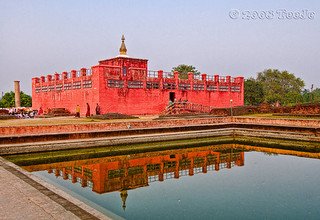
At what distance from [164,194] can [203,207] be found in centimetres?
171

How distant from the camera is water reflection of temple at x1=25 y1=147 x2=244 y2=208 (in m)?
11.9

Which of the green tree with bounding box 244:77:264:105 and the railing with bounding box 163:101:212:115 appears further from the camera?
the green tree with bounding box 244:77:264:105

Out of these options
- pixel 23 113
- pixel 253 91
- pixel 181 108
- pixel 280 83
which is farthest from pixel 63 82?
pixel 280 83

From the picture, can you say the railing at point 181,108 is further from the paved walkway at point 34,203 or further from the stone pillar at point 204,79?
the paved walkway at point 34,203

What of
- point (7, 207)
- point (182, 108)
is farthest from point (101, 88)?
point (7, 207)

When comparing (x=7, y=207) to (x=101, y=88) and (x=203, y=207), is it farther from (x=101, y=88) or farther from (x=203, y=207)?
(x=101, y=88)

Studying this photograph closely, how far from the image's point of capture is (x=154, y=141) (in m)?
22.1

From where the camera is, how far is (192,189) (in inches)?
438

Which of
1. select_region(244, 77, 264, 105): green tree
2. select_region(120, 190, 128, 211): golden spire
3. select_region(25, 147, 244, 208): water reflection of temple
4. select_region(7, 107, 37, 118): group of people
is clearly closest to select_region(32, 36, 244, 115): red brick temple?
select_region(7, 107, 37, 118): group of people

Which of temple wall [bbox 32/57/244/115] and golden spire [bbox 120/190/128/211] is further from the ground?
temple wall [bbox 32/57/244/115]

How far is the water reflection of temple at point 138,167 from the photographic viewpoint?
1194 cm

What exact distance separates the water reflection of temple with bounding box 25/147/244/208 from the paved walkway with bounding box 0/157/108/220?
271cm

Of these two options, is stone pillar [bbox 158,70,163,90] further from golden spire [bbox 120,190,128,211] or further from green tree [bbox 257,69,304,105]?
green tree [bbox 257,69,304,105]

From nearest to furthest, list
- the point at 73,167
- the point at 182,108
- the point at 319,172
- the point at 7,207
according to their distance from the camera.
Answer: the point at 7,207 < the point at 319,172 < the point at 73,167 < the point at 182,108
